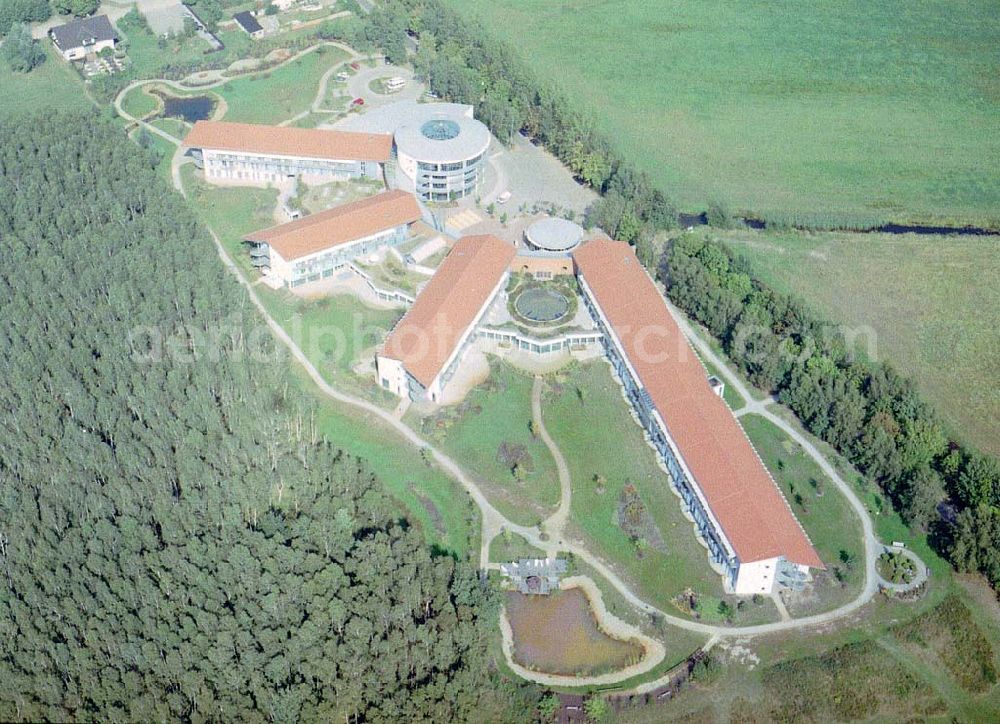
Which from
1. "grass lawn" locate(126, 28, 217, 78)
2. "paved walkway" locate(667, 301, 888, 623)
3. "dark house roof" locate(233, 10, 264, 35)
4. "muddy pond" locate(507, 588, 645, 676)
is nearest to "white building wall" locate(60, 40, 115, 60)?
"grass lawn" locate(126, 28, 217, 78)

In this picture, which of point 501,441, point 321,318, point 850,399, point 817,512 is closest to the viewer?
point 817,512

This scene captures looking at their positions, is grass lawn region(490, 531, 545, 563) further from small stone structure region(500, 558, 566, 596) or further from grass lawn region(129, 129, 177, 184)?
grass lawn region(129, 129, 177, 184)

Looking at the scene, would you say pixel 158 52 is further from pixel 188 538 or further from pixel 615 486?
pixel 615 486

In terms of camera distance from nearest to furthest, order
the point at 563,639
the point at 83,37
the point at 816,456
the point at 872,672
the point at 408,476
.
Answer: the point at 872,672
the point at 563,639
the point at 408,476
the point at 816,456
the point at 83,37

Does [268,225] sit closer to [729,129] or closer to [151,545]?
[151,545]

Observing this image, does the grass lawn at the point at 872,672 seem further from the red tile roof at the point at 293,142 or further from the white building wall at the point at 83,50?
the white building wall at the point at 83,50

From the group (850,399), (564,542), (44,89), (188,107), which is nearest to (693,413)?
(850,399)

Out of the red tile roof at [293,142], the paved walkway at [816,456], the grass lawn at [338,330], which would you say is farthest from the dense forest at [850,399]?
the red tile roof at [293,142]
